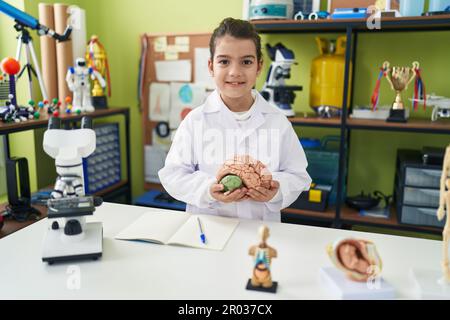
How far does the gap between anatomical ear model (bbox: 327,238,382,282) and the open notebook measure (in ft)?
0.94

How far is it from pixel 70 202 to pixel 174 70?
1.78m

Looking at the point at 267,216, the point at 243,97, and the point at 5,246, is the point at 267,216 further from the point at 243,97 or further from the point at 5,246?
the point at 5,246

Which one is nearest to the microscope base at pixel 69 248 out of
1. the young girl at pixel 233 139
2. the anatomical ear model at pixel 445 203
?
the young girl at pixel 233 139

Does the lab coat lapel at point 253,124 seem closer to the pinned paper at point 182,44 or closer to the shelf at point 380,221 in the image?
the shelf at point 380,221

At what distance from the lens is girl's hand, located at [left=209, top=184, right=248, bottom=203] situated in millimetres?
1087

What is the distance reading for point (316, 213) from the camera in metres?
2.05

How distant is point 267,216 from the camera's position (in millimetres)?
1315

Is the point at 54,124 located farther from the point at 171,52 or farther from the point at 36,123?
the point at 171,52

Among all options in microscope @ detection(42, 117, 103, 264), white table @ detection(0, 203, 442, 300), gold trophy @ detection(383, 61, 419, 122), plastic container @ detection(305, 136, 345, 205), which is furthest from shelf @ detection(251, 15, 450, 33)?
microscope @ detection(42, 117, 103, 264)

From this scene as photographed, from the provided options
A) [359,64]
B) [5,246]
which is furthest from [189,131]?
[359,64]

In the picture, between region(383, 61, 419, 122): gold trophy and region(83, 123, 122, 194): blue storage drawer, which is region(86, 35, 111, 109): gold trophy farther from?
region(383, 61, 419, 122): gold trophy

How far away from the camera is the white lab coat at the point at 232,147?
51.0 inches

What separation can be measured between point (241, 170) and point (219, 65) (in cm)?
38

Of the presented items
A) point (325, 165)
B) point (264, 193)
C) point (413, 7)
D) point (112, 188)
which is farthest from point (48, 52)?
point (413, 7)
